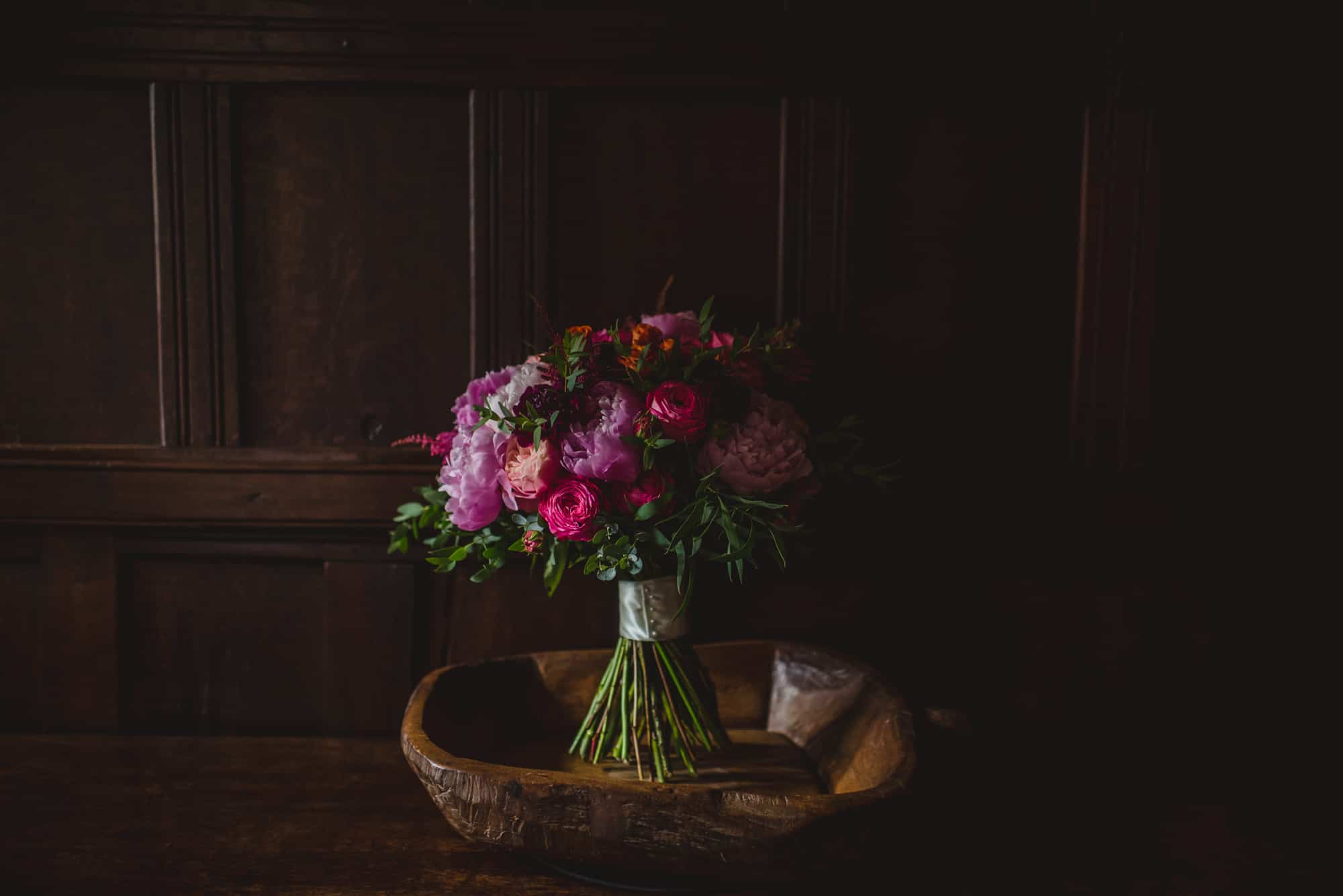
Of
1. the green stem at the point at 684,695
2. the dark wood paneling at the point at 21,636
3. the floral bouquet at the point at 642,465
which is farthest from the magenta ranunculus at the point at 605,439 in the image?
the dark wood paneling at the point at 21,636

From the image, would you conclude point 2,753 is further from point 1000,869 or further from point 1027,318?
point 1027,318

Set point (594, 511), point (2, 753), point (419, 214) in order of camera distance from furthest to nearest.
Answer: point (419, 214)
point (2, 753)
point (594, 511)

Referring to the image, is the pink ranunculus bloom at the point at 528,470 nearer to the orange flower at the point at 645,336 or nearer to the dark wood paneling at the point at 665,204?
the orange flower at the point at 645,336

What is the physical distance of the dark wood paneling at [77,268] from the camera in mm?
1460

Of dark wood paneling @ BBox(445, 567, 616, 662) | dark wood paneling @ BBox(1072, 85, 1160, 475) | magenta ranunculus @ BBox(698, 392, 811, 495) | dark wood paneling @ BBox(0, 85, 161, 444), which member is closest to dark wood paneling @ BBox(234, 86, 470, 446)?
dark wood paneling @ BBox(0, 85, 161, 444)

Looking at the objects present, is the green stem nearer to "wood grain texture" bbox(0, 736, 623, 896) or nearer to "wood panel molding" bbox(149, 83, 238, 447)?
"wood grain texture" bbox(0, 736, 623, 896)

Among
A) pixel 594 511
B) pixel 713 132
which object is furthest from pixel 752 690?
pixel 713 132

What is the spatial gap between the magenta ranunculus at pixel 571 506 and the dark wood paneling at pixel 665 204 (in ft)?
1.83

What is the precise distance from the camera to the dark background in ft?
4.75

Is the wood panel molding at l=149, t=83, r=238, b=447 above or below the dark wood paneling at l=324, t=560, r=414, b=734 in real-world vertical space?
above

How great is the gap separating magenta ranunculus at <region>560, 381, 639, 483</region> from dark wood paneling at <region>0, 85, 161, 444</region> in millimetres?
959

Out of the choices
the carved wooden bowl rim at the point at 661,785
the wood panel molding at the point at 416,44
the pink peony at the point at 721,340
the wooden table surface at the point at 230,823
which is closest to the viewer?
the carved wooden bowl rim at the point at 661,785

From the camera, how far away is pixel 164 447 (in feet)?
4.87

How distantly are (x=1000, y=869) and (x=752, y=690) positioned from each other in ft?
1.52
